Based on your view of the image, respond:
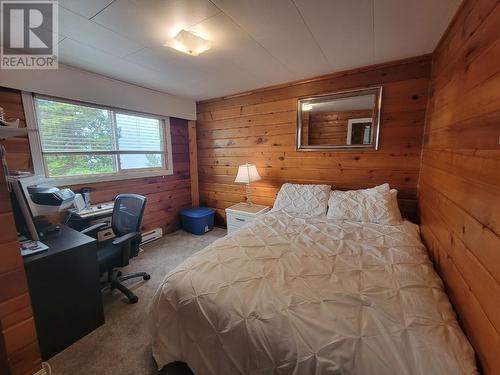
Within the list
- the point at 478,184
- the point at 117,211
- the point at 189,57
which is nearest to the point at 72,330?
the point at 117,211

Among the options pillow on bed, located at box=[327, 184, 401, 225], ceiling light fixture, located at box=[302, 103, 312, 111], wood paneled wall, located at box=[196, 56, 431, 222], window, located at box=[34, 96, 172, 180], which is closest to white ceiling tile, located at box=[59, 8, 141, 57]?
window, located at box=[34, 96, 172, 180]

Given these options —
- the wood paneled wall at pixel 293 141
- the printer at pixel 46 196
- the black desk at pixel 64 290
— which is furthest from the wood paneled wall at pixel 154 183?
the black desk at pixel 64 290

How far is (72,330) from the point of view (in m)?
1.45

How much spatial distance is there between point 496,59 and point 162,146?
344 cm

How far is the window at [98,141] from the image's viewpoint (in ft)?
7.04

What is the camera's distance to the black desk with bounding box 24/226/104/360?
50.4 inches

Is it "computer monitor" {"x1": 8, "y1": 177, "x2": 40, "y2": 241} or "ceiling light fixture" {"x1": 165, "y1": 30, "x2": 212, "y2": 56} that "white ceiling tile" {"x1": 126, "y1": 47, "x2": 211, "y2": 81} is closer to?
"ceiling light fixture" {"x1": 165, "y1": 30, "x2": 212, "y2": 56}

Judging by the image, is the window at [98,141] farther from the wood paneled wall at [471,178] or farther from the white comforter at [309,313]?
the wood paneled wall at [471,178]

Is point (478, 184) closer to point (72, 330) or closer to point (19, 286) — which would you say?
point (19, 286)

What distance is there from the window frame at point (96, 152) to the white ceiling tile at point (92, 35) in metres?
0.77

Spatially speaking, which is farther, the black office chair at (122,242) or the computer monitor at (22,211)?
the black office chair at (122,242)

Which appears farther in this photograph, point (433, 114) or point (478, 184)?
point (433, 114)

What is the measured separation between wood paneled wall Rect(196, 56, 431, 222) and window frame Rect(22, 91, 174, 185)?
602 mm

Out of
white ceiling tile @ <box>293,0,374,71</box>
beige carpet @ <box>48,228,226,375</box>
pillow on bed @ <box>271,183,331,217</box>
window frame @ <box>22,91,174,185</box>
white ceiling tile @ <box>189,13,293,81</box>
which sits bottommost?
beige carpet @ <box>48,228,226,375</box>
